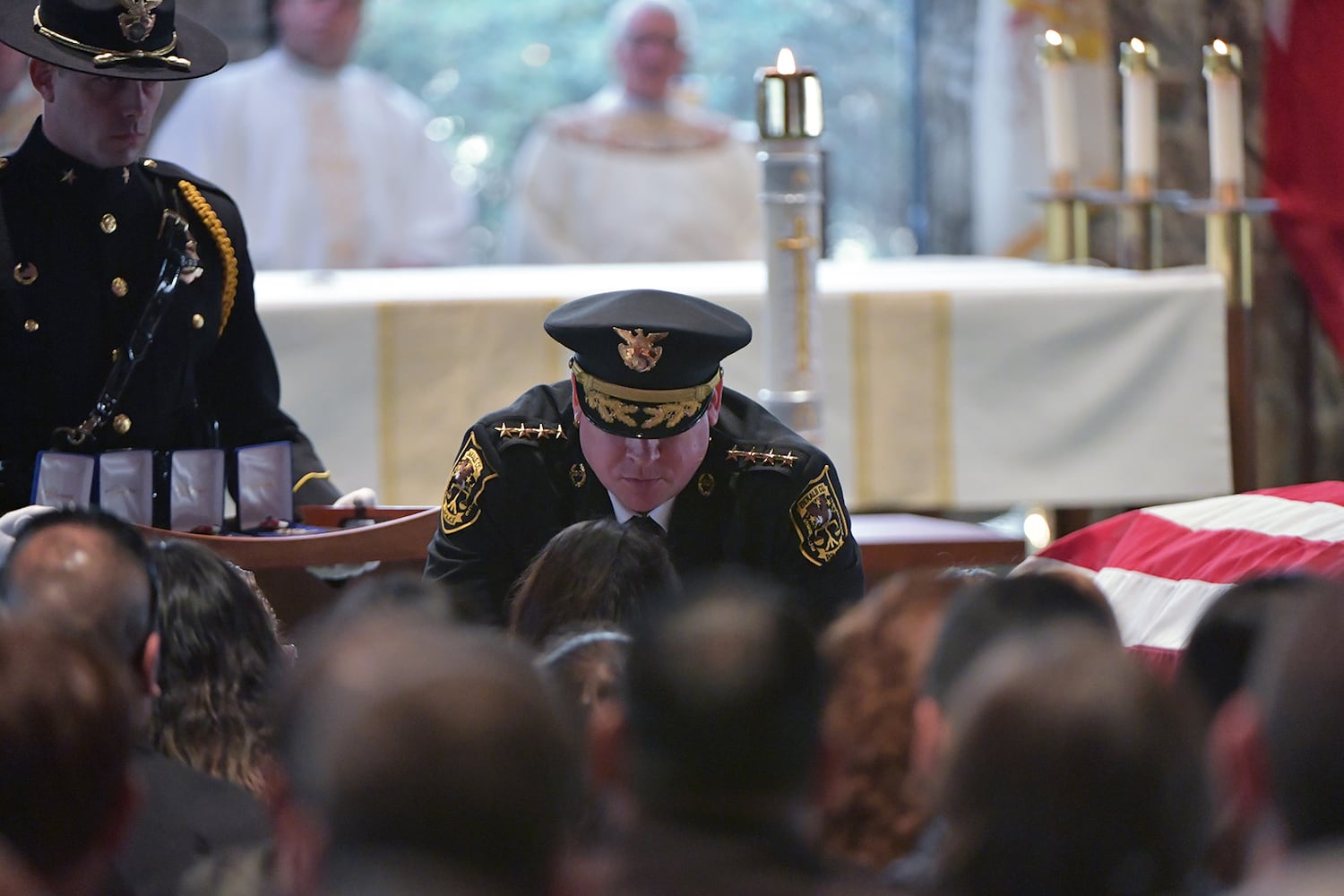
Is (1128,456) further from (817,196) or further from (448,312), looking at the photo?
(448,312)

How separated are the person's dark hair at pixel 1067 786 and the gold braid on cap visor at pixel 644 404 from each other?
1565 millimetres

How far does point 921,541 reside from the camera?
13.5ft

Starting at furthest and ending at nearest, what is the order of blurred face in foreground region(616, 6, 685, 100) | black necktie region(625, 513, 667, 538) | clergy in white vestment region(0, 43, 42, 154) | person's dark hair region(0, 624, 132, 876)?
blurred face in foreground region(616, 6, 685, 100) → clergy in white vestment region(0, 43, 42, 154) → black necktie region(625, 513, 667, 538) → person's dark hair region(0, 624, 132, 876)

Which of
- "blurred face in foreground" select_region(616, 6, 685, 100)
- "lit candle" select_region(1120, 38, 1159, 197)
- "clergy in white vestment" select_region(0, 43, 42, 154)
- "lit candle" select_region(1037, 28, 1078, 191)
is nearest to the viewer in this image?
"lit candle" select_region(1120, 38, 1159, 197)

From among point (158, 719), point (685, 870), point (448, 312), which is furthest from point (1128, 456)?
point (685, 870)

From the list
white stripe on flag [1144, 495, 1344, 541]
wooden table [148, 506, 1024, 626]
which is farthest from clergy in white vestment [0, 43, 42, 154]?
white stripe on flag [1144, 495, 1344, 541]

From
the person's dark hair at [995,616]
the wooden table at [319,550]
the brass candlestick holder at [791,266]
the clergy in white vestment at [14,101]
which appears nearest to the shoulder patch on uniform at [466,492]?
the wooden table at [319,550]

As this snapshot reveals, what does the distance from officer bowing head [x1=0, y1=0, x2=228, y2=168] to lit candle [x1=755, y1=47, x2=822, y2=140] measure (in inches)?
48.4

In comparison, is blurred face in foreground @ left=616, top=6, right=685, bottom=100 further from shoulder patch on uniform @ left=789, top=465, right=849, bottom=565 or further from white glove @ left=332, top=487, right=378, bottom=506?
shoulder patch on uniform @ left=789, top=465, right=849, bottom=565

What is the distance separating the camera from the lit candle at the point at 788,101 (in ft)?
12.9

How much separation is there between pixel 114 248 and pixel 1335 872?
2461mm

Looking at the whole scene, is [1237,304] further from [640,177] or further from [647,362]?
[640,177]

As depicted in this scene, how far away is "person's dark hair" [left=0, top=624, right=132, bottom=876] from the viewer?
156 cm

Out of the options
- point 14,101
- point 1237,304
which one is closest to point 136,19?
point 1237,304
